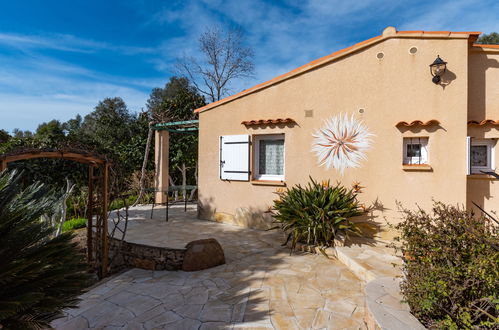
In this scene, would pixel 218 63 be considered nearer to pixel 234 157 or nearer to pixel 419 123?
pixel 234 157

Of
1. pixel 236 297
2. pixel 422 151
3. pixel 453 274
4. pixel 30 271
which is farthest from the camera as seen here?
pixel 422 151

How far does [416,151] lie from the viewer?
4.82m

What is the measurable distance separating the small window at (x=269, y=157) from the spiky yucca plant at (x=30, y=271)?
4.50 metres

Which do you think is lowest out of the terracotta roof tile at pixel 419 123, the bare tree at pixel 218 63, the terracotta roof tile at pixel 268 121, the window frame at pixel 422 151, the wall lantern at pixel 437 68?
the window frame at pixel 422 151

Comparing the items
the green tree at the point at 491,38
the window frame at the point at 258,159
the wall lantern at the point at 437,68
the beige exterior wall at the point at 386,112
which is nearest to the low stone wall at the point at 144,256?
the beige exterior wall at the point at 386,112

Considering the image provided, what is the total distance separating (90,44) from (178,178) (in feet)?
25.0

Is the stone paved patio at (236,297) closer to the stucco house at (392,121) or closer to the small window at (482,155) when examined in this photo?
the stucco house at (392,121)

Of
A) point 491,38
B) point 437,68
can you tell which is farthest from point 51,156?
point 491,38

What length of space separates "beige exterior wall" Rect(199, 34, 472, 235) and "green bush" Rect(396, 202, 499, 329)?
271 cm

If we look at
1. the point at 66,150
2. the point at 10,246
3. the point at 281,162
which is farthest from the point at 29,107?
the point at 10,246

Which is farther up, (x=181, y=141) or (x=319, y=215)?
(x=181, y=141)

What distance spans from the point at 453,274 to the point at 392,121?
3.62 m

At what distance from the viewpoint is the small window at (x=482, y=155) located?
4.82 metres

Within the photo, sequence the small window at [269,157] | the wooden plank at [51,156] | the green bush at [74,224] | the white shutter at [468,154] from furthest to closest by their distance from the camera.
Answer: the green bush at [74,224] < the small window at [269,157] < the white shutter at [468,154] < the wooden plank at [51,156]
